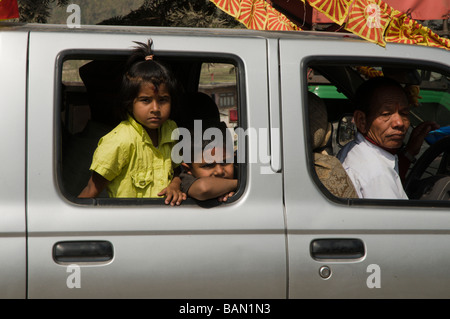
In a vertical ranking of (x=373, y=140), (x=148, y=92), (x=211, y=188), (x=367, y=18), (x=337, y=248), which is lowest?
(x=337, y=248)

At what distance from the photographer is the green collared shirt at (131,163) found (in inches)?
Result: 91.6

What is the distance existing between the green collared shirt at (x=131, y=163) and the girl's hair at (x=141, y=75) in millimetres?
95

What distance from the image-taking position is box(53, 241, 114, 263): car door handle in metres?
2.13

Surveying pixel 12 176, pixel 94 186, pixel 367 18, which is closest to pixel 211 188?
pixel 94 186

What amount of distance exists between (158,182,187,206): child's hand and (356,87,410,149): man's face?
40.9 inches

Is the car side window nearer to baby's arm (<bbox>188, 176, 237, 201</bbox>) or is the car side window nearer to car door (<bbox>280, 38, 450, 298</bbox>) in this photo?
car door (<bbox>280, 38, 450, 298</bbox>)

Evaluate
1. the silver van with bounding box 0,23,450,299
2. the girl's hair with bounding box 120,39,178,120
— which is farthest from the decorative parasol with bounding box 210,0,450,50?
the girl's hair with bounding box 120,39,178,120

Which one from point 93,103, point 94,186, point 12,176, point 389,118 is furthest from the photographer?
point 93,103

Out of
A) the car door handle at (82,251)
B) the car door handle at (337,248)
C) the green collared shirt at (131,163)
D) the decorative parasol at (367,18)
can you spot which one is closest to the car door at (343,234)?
the car door handle at (337,248)

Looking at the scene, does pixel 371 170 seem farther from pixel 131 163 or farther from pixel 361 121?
pixel 131 163

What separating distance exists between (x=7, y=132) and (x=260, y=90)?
95cm

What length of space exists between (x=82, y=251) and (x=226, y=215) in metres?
0.54

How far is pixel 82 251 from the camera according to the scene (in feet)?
7.02

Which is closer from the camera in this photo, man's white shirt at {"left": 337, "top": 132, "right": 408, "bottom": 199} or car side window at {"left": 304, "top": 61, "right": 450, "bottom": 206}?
car side window at {"left": 304, "top": 61, "right": 450, "bottom": 206}
